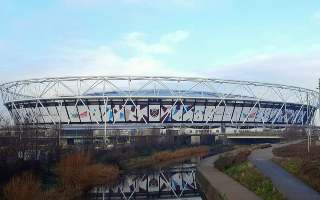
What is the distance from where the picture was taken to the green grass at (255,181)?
58.9 ft

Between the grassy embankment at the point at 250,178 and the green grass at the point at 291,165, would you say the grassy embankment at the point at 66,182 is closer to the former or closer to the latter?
the grassy embankment at the point at 250,178

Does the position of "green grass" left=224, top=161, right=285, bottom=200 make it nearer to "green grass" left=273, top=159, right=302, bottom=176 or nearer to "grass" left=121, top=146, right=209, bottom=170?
"green grass" left=273, top=159, right=302, bottom=176

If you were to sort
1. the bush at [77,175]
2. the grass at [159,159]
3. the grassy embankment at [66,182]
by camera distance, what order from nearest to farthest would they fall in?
the grassy embankment at [66,182]
the bush at [77,175]
the grass at [159,159]

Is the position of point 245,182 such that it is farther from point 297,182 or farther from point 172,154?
point 172,154

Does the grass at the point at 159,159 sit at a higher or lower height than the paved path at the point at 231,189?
lower

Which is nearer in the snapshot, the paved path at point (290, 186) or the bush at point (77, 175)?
the paved path at point (290, 186)

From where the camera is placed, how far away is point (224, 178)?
86.4 ft

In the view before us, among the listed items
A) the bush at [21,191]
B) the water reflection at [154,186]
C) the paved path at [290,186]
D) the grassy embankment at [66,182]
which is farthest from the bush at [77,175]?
the paved path at [290,186]

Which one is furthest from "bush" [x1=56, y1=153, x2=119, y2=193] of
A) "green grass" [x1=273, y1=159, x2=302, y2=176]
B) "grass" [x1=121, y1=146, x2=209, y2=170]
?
"grass" [x1=121, y1=146, x2=209, y2=170]

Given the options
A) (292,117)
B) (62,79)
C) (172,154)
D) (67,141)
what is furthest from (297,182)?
(292,117)

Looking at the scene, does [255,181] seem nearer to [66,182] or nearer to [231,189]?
[231,189]

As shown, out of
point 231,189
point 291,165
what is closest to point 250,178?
point 231,189

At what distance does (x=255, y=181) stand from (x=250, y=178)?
1346mm

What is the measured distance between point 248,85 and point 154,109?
60.0 ft
